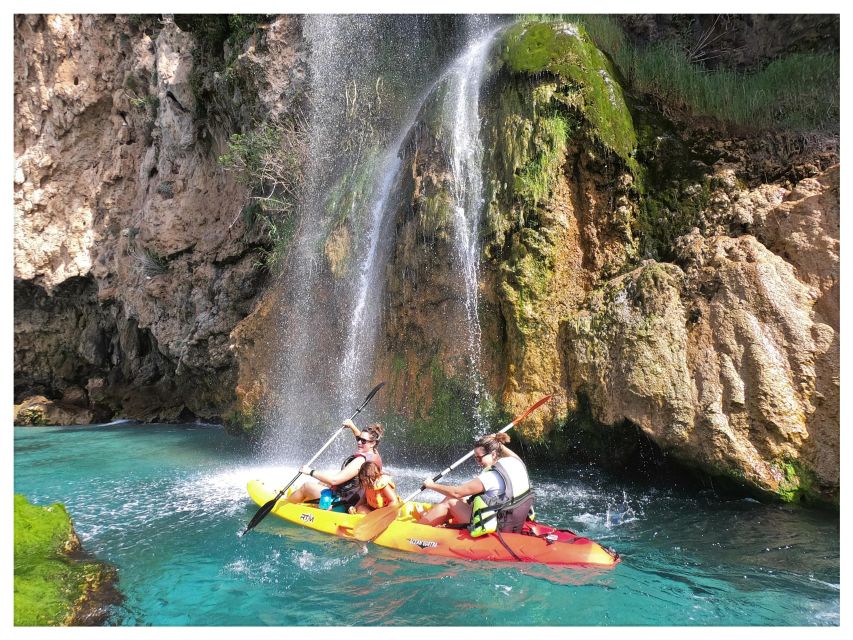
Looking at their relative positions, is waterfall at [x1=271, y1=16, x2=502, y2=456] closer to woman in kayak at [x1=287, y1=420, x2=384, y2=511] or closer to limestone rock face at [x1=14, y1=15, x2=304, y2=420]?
limestone rock face at [x1=14, y1=15, x2=304, y2=420]

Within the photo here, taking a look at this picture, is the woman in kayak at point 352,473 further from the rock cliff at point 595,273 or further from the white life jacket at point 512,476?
the rock cliff at point 595,273

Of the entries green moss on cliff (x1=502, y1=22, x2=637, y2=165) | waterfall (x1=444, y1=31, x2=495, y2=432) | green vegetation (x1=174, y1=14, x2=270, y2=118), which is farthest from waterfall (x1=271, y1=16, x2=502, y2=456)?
green vegetation (x1=174, y1=14, x2=270, y2=118)

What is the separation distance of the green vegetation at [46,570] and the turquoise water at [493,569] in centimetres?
35

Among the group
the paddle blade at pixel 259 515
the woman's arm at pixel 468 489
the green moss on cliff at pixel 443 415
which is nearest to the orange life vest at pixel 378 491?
the woman's arm at pixel 468 489

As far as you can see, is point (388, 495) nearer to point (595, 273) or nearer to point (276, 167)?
point (595, 273)

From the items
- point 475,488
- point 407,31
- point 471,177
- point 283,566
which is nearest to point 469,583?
point 475,488

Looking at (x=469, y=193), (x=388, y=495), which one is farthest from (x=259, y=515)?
(x=469, y=193)

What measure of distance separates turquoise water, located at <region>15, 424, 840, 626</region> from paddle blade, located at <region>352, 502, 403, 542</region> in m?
0.13

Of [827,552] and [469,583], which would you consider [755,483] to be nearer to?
[827,552]

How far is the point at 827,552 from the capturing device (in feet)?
17.2

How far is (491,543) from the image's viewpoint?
209 inches

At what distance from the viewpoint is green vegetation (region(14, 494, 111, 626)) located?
416cm

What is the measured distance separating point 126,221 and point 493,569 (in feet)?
55.5

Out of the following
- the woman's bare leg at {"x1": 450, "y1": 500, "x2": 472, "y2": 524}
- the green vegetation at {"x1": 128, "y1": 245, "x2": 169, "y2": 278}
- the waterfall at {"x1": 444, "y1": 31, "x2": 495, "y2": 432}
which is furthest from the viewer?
the green vegetation at {"x1": 128, "y1": 245, "x2": 169, "y2": 278}
